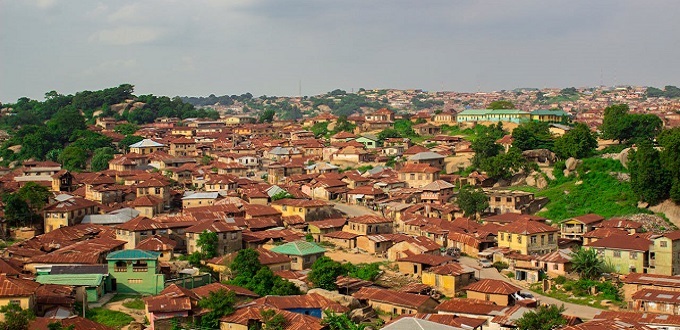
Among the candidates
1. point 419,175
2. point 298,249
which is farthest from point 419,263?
point 419,175

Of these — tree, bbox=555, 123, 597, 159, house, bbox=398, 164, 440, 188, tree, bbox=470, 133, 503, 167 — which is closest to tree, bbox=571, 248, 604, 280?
tree, bbox=555, 123, 597, 159

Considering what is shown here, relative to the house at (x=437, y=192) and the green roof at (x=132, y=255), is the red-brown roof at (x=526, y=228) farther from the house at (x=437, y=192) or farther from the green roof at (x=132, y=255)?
the green roof at (x=132, y=255)

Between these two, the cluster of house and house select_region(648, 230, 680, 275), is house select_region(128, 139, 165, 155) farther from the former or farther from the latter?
house select_region(648, 230, 680, 275)

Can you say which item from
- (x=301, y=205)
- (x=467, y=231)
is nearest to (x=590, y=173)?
(x=467, y=231)

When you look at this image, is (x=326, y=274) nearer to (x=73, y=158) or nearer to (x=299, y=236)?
(x=299, y=236)

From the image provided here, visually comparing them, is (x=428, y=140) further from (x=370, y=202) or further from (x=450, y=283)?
(x=450, y=283)

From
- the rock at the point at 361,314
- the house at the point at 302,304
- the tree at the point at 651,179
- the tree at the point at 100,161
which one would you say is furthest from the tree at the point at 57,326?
the tree at the point at 100,161
